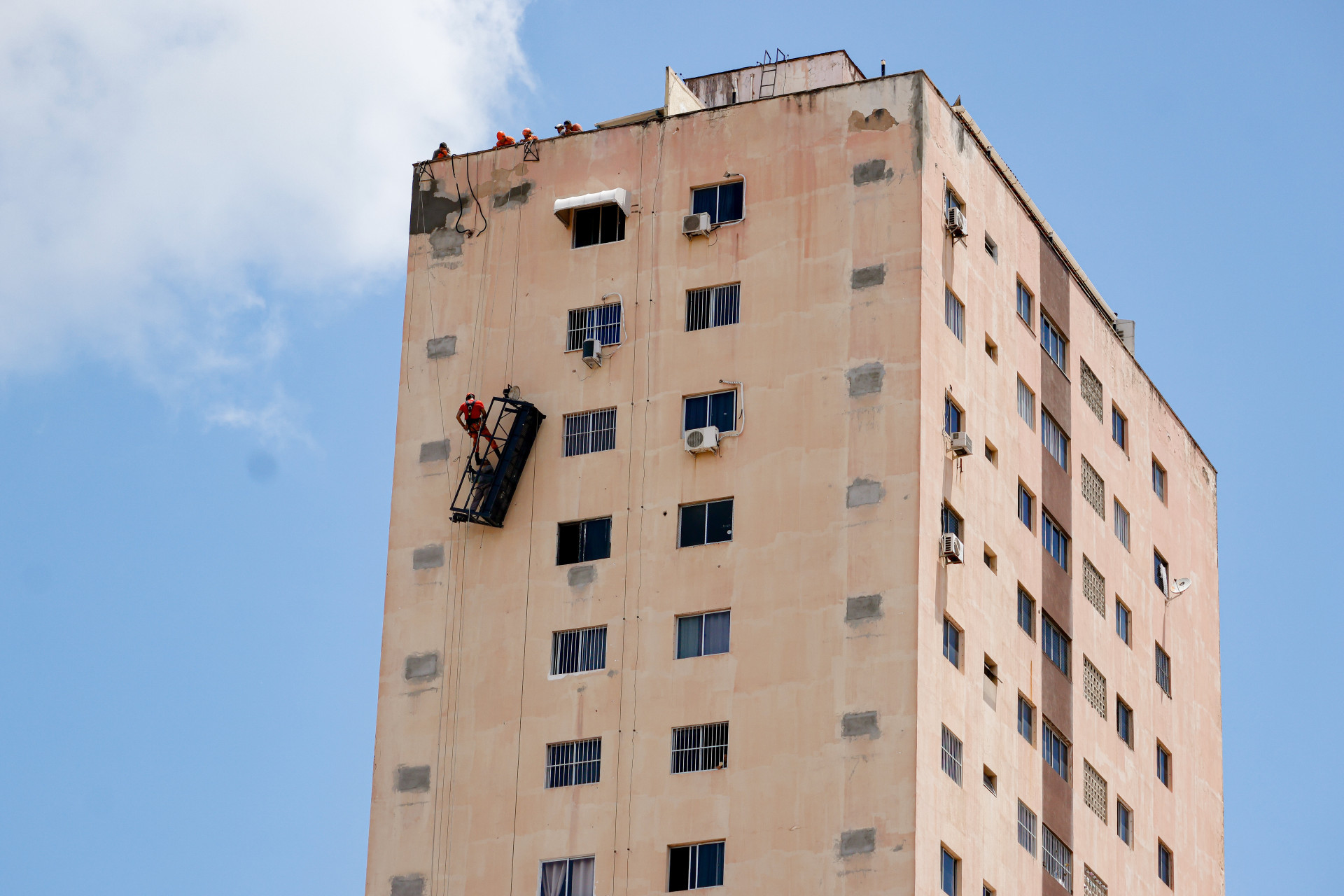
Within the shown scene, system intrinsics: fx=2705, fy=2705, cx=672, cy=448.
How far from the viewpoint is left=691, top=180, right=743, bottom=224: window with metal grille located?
72062 mm

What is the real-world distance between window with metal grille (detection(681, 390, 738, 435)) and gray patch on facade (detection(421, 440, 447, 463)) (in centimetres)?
712

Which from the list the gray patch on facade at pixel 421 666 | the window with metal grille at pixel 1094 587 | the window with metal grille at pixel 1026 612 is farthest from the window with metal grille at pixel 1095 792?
the gray patch on facade at pixel 421 666

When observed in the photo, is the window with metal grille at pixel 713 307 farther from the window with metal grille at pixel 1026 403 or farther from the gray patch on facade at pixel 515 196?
the window with metal grille at pixel 1026 403

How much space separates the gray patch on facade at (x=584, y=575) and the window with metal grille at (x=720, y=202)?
392 inches

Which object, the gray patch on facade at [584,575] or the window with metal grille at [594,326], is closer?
the gray patch on facade at [584,575]

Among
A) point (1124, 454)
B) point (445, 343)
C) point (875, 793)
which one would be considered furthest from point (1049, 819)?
point (445, 343)

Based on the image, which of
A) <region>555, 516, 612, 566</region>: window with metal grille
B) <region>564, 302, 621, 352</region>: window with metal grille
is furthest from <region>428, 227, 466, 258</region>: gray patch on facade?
<region>555, 516, 612, 566</region>: window with metal grille

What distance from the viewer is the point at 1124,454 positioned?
269 feet

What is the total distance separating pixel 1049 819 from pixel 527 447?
17.0m

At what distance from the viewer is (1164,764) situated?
80938 millimetres

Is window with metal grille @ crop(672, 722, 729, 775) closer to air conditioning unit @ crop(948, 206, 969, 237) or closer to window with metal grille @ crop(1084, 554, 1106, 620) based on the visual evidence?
air conditioning unit @ crop(948, 206, 969, 237)

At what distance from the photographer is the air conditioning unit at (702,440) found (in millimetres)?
69000

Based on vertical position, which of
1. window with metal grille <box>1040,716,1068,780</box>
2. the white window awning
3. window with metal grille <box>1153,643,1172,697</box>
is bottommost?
window with metal grille <box>1040,716,1068,780</box>

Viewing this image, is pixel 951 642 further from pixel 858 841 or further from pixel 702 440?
pixel 702 440
